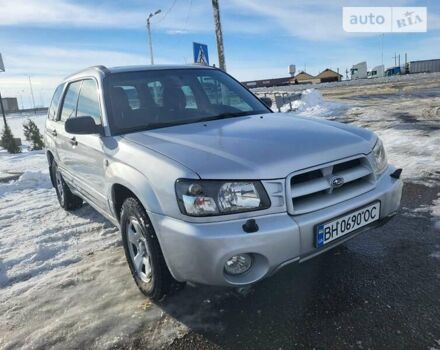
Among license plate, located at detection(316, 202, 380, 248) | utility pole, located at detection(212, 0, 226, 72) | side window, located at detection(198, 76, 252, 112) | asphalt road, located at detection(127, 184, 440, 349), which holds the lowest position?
asphalt road, located at detection(127, 184, 440, 349)

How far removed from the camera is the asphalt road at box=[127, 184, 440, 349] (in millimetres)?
2301

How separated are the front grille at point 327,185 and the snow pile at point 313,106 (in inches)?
442

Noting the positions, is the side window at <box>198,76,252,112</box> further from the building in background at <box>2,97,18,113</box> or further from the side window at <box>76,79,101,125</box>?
the building in background at <box>2,97,18,113</box>

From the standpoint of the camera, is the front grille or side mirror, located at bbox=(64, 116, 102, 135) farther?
side mirror, located at bbox=(64, 116, 102, 135)

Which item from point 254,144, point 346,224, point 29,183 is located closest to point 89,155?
point 254,144

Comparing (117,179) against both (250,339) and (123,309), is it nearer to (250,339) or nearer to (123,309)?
(123,309)

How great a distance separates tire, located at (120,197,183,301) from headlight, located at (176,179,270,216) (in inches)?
16.6

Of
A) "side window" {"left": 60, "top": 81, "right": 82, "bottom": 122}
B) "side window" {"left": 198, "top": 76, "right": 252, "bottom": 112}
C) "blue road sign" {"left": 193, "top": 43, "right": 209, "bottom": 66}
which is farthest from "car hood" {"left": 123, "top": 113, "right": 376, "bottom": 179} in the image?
"blue road sign" {"left": 193, "top": 43, "right": 209, "bottom": 66}

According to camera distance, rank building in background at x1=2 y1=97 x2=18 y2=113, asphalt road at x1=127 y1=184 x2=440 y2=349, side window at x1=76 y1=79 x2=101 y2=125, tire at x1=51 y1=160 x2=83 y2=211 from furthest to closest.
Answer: building in background at x1=2 y1=97 x2=18 y2=113
tire at x1=51 y1=160 x2=83 y2=211
side window at x1=76 y1=79 x2=101 y2=125
asphalt road at x1=127 y1=184 x2=440 y2=349

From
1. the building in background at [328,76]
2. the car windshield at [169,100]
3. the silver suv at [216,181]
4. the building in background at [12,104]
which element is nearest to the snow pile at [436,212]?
the silver suv at [216,181]

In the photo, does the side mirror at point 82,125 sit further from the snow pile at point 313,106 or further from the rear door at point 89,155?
the snow pile at point 313,106

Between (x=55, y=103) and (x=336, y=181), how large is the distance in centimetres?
403

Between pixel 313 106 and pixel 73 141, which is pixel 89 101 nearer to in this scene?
pixel 73 141

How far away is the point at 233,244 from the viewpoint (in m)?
2.16
